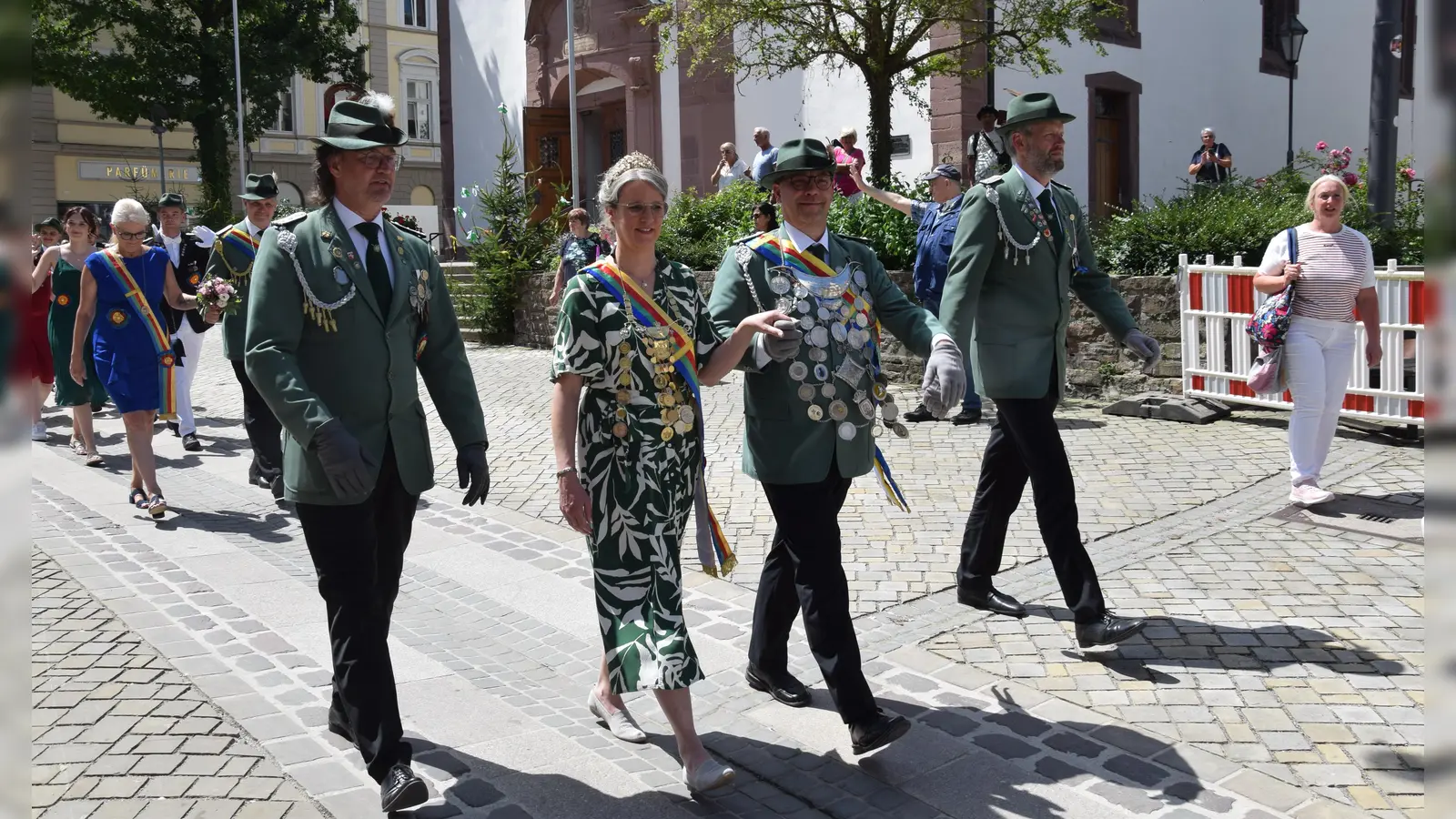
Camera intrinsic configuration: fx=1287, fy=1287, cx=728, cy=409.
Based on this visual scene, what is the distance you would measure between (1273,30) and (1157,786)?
22800 mm

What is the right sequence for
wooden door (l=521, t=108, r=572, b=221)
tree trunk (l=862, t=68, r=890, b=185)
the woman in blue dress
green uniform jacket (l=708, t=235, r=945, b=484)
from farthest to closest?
wooden door (l=521, t=108, r=572, b=221), tree trunk (l=862, t=68, r=890, b=185), the woman in blue dress, green uniform jacket (l=708, t=235, r=945, b=484)

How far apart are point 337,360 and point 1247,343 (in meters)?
8.71

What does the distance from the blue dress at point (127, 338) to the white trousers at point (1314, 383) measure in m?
6.96

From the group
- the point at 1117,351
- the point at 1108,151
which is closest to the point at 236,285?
the point at 1117,351

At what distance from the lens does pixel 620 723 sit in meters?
4.38

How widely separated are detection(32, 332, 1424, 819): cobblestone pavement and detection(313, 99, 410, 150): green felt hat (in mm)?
1211

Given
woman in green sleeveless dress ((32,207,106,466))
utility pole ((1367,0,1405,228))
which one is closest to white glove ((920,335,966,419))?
woman in green sleeveless dress ((32,207,106,466))

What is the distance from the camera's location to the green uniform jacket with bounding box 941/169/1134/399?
16.6 ft

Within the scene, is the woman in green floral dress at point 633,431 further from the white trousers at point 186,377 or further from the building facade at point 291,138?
the building facade at point 291,138

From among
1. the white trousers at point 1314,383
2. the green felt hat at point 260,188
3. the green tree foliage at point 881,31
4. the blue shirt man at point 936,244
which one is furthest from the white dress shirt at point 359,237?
the green tree foliage at point 881,31

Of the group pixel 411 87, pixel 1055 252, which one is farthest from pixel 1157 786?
pixel 411 87

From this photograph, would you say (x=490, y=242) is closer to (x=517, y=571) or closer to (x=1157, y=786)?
(x=517, y=571)

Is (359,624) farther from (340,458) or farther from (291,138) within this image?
(291,138)

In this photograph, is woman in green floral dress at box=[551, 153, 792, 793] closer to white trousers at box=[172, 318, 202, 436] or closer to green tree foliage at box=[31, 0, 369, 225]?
white trousers at box=[172, 318, 202, 436]
